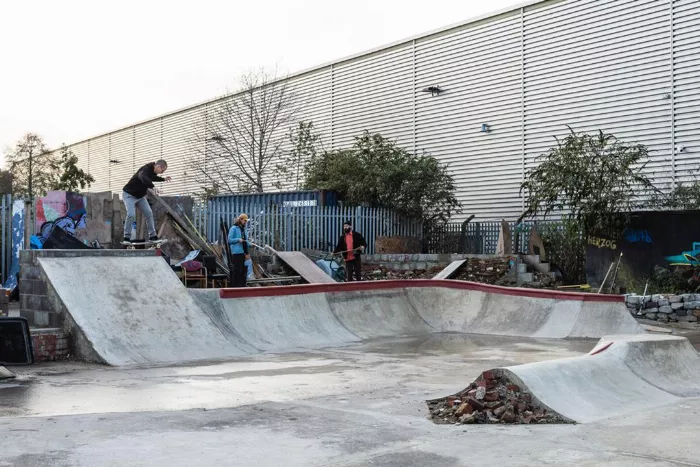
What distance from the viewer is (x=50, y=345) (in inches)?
400

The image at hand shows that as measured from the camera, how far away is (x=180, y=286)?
12.1 meters

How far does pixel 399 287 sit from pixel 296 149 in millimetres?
18346

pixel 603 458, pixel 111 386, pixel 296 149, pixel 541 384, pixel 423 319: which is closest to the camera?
pixel 603 458

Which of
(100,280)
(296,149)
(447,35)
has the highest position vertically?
(447,35)

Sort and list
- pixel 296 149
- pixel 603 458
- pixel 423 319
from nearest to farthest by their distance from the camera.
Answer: pixel 603 458 < pixel 423 319 < pixel 296 149

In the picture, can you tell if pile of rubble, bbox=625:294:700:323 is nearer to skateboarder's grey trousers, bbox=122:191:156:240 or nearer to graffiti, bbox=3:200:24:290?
skateboarder's grey trousers, bbox=122:191:156:240

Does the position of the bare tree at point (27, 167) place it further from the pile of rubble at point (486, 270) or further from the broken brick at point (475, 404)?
the broken brick at point (475, 404)

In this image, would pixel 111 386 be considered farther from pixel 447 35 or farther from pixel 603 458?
pixel 447 35

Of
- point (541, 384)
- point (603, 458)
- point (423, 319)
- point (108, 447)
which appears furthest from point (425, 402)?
point (423, 319)

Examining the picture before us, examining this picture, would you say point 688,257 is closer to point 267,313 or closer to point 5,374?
point 267,313

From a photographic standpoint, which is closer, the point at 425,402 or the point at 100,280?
the point at 425,402

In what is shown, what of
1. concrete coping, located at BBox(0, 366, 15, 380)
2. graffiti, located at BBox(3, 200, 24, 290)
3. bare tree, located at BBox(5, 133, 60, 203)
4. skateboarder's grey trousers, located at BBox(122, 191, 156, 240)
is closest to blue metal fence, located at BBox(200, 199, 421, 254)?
graffiti, located at BBox(3, 200, 24, 290)

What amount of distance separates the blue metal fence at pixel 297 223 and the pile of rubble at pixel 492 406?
41.4ft

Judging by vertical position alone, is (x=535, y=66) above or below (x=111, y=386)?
above
